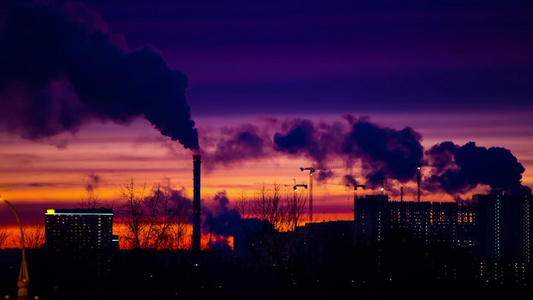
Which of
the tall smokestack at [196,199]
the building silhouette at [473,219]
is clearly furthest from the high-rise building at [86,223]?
the building silhouette at [473,219]

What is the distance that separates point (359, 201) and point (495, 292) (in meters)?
131

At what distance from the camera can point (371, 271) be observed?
259ft

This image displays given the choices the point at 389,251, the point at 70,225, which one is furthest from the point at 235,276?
the point at 70,225

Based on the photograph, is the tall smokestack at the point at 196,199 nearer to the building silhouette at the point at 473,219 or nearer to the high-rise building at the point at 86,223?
the high-rise building at the point at 86,223

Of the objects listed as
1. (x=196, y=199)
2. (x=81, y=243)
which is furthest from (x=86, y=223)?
Answer: (x=81, y=243)

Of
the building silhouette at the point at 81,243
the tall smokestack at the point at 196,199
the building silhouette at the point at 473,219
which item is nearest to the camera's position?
the building silhouette at the point at 81,243

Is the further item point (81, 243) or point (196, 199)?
point (196, 199)

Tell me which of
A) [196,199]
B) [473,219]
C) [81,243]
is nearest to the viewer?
[81,243]

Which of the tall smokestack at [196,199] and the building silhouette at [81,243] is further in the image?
the tall smokestack at [196,199]

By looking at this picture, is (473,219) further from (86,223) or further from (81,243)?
(81,243)

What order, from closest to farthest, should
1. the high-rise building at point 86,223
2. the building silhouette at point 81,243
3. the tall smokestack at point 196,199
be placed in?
the building silhouette at point 81,243, the tall smokestack at point 196,199, the high-rise building at point 86,223

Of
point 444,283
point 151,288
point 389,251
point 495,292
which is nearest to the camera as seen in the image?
point 151,288

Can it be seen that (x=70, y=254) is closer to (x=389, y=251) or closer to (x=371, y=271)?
(x=371, y=271)

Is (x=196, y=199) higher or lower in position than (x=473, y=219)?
higher
